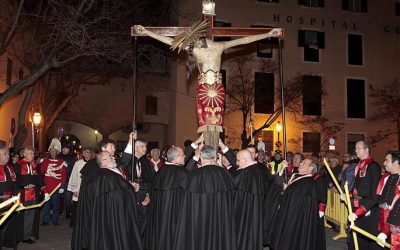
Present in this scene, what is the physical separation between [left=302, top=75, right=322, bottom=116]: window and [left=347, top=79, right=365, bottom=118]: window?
7.31 ft

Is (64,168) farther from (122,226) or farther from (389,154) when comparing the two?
(389,154)

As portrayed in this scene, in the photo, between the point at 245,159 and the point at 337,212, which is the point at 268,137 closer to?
the point at 337,212

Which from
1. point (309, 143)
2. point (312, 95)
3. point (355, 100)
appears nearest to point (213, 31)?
point (312, 95)

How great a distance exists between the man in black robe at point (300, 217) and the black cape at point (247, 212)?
0.99 metres

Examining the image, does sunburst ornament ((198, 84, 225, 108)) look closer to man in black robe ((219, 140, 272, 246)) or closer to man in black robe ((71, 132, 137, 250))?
man in black robe ((219, 140, 272, 246))

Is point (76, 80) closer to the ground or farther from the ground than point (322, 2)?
closer to the ground

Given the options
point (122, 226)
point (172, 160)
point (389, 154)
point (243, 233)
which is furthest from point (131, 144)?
point (389, 154)

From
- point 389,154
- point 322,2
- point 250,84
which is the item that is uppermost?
point 322,2

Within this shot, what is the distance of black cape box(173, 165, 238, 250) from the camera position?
21.6 feet

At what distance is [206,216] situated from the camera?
6609 mm

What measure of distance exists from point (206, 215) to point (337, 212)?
266 inches

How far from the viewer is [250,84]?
27172 mm

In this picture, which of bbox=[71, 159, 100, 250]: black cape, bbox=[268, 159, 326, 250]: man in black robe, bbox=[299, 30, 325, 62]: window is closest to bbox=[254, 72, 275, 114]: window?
bbox=[299, 30, 325, 62]: window

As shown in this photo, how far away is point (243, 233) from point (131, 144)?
7.87ft
